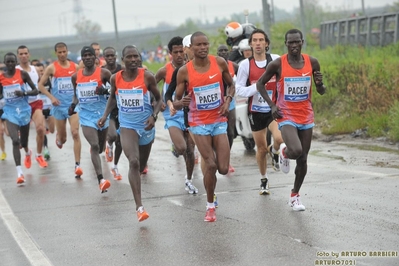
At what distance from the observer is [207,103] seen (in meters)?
10.2

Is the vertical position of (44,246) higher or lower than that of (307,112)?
lower

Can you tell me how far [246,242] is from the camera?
871 centimetres

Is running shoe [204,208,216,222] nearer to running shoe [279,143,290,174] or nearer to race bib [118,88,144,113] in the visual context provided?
running shoe [279,143,290,174]

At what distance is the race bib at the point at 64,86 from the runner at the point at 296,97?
6.59m

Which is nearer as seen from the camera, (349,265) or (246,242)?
(349,265)

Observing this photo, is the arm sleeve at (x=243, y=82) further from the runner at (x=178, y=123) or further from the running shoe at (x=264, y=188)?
the running shoe at (x=264, y=188)

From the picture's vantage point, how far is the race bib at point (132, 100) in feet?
35.5

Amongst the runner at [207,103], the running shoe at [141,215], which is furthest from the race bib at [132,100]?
the running shoe at [141,215]

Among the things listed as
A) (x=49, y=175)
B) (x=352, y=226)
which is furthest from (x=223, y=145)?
(x=49, y=175)

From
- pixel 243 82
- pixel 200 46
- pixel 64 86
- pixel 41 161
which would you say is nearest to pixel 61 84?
pixel 64 86

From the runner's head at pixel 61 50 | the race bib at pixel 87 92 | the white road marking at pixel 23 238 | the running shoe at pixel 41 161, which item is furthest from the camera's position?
the running shoe at pixel 41 161

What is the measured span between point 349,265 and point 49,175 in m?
9.22

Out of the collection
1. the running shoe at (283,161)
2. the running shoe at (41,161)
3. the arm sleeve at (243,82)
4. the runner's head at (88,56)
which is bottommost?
the running shoe at (41,161)

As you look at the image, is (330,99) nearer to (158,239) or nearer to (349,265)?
(158,239)
